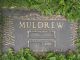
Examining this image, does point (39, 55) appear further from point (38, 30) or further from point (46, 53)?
point (38, 30)

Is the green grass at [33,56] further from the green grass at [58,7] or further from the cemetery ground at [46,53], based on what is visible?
the green grass at [58,7]

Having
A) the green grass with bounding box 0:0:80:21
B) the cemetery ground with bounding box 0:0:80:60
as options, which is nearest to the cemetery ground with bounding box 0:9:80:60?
the cemetery ground with bounding box 0:0:80:60

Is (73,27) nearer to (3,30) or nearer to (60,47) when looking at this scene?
(60,47)

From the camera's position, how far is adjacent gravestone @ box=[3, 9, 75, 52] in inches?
280

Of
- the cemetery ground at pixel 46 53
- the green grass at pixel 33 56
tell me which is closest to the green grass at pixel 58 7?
the cemetery ground at pixel 46 53

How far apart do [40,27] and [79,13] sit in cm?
38

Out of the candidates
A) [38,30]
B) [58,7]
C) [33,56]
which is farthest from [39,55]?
[58,7]

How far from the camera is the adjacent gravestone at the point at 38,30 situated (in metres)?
7.11

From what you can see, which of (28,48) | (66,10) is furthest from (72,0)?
(28,48)

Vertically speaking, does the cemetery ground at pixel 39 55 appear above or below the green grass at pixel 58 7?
below

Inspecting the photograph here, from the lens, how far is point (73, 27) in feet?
23.4

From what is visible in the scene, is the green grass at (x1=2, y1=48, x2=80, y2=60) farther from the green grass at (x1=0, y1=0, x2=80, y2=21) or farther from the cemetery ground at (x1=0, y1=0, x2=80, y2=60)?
the green grass at (x1=0, y1=0, x2=80, y2=21)

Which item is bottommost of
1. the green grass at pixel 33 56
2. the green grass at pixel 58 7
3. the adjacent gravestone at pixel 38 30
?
the green grass at pixel 33 56

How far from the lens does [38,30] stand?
711cm
